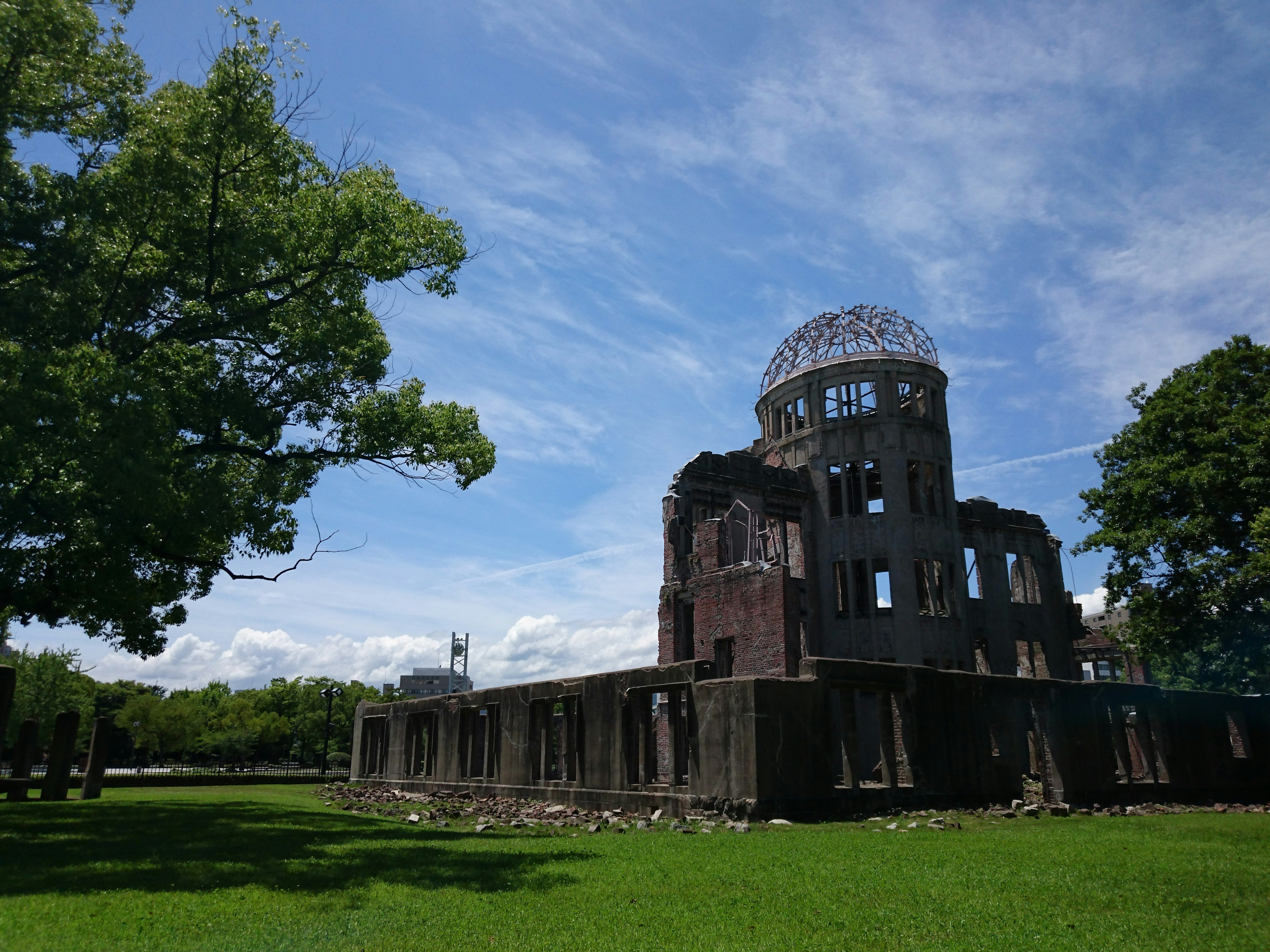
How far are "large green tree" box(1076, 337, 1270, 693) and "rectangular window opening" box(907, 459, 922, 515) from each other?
20.9 feet

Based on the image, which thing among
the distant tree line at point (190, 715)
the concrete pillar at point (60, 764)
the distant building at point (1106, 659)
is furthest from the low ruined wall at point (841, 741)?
the distant tree line at point (190, 715)

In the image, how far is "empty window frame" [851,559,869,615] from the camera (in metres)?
31.5

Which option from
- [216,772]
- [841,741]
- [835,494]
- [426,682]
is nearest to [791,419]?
[835,494]

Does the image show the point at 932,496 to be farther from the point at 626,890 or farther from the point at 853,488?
the point at 626,890

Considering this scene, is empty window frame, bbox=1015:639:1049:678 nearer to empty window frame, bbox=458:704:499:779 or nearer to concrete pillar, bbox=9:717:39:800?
empty window frame, bbox=458:704:499:779

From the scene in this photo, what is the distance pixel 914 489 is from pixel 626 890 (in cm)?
2810

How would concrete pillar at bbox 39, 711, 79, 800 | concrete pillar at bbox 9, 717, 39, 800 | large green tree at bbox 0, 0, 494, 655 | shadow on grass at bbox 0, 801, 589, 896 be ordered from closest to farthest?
shadow on grass at bbox 0, 801, 589, 896 → large green tree at bbox 0, 0, 494, 655 → concrete pillar at bbox 9, 717, 39, 800 → concrete pillar at bbox 39, 711, 79, 800

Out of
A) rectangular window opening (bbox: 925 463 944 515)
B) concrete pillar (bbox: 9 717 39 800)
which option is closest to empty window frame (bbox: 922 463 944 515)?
rectangular window opening (bbox: 925 463 944 515)

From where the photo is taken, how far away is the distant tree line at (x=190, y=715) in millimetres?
44625

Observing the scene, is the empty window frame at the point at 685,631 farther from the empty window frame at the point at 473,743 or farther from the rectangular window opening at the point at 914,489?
the rectangular window opening at the point at 914,489

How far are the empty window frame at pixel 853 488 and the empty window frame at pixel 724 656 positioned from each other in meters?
9.26

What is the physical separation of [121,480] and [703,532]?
18.8 metres

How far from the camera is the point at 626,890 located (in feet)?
25.5

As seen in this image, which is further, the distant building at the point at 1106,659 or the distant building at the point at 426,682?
the distant building at the point at 426,682
